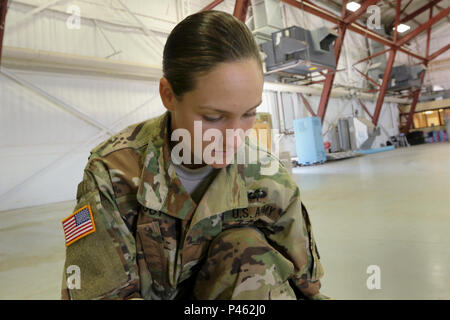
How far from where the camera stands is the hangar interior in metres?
1.51

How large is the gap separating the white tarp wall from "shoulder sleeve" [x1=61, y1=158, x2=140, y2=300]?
504cm

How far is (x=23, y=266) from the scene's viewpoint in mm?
1827

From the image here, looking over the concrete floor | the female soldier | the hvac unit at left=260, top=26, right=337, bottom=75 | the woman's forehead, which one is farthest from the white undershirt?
the hvac unit at left=260, top=26, right=337, bottom=75

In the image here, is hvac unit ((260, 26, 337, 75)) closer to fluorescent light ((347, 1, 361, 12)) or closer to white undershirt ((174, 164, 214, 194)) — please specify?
fluorescent light ((347, 1, 361, 12))

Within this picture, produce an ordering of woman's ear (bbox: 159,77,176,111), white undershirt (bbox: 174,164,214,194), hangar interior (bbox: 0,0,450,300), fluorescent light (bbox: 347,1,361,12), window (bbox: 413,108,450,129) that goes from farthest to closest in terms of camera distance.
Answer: window (bbox: 413,108,450,129), fluorescent light (bbox: 347,1,361,12), hangar interior (bbox: 0,0,450,300), white undershirt (bbox: 174,164,214,194), woman's ear (bbox: 159,77,176,111)

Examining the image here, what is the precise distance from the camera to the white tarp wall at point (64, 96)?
16.3ft

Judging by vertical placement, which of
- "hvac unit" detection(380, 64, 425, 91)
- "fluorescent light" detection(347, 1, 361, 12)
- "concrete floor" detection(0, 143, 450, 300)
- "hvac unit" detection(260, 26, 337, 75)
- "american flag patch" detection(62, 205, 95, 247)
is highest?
"fluorescent light" detection(347, 1, 361, 12)

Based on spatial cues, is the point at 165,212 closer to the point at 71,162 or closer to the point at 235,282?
the point at 235,282

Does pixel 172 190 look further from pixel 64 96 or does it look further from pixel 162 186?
pixel 64 96

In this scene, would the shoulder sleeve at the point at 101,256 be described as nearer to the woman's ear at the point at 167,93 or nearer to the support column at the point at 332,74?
the woman's ear at the point at 167,93

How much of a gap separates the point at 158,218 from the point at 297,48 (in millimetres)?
6864

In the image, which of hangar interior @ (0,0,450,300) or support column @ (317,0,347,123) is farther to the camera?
support column @ (317,0,347,123)

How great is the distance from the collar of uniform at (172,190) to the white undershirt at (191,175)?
0.14 ft
